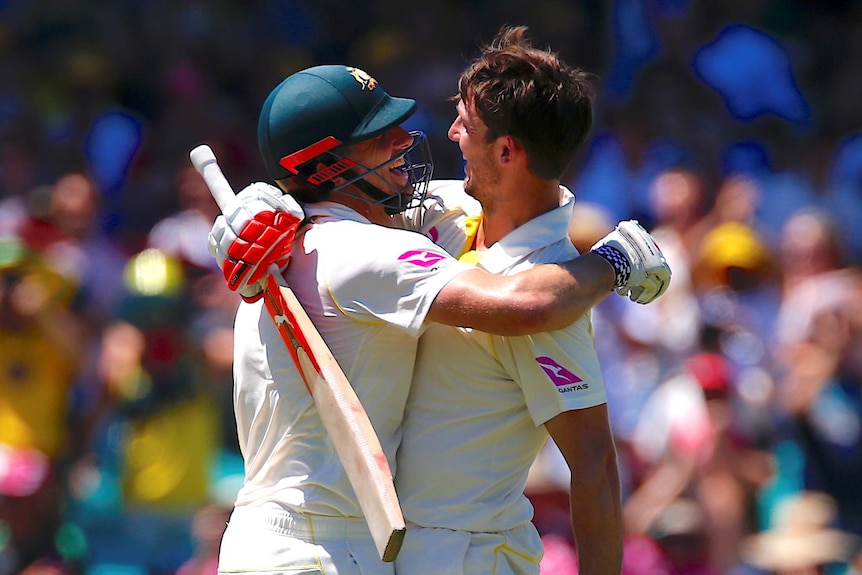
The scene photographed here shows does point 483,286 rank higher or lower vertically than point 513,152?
lower

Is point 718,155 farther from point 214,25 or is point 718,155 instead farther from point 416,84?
point 214,25

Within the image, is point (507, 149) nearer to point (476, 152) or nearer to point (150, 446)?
point (476, 152)

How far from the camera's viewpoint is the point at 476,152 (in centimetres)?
330

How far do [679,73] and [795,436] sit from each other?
2.67 metres

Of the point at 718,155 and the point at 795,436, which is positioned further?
the point at 718,155

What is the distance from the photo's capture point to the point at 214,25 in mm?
9320

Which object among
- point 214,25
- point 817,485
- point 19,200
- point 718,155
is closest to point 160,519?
point 19,200

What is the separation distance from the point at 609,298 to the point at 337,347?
3389 mm

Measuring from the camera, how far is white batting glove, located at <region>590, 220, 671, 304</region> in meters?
3.20

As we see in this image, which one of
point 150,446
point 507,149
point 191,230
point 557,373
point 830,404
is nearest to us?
point 557,373

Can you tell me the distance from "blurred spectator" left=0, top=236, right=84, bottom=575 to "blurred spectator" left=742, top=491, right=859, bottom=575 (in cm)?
324

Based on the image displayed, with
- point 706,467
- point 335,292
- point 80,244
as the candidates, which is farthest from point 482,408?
point 80,244

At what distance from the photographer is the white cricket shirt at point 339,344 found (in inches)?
120

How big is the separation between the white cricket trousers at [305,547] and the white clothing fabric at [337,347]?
0.06ft
